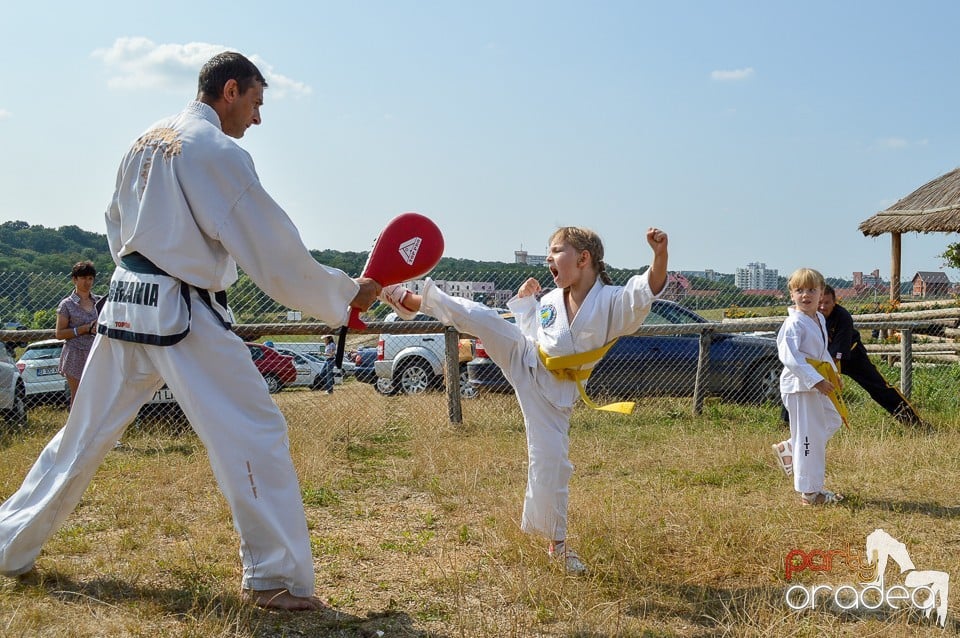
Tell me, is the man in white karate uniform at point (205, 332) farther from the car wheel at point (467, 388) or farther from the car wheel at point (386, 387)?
the car wheel at point (386, 387)

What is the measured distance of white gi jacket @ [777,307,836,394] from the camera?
5582 millimetres

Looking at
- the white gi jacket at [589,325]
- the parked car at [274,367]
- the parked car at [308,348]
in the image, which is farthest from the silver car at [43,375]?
the white gi jacket at [589,325]

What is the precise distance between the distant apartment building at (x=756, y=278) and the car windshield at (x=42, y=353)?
8.96 meters

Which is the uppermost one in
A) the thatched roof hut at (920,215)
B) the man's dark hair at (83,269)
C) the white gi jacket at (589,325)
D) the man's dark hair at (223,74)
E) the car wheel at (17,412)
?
the thatched roof hut at (920,215)

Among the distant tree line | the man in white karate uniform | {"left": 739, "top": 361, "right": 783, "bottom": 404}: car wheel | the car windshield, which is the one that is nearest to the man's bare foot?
the man in white karate uniform

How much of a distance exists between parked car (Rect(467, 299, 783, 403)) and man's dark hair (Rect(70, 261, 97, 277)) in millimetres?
4589

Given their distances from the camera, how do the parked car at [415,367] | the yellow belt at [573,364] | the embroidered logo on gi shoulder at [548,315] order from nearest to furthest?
the yellow belt at [573,364], the embroidered logo on gi shoulder at [548,315], the parked car at [415,367]

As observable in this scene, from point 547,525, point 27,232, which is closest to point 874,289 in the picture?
point 547,525

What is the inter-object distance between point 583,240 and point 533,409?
883 millimetres

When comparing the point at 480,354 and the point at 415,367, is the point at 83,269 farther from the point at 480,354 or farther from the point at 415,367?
the point at 415,367

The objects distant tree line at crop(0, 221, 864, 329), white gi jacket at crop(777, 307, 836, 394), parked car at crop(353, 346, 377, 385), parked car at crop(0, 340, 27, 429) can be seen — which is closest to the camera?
white gi jacket at crop(777, 307, 836, 394)

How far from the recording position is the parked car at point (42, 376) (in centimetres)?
1053

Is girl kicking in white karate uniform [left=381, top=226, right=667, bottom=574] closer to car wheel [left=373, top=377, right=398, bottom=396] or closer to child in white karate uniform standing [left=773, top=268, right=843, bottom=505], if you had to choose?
child in white karate uniform standing [left=773, top=268, right=843, bottom=505]

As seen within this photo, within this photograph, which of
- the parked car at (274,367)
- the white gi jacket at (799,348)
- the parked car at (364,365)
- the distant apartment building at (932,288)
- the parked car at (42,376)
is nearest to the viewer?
the white gi jacket at (799,348)
